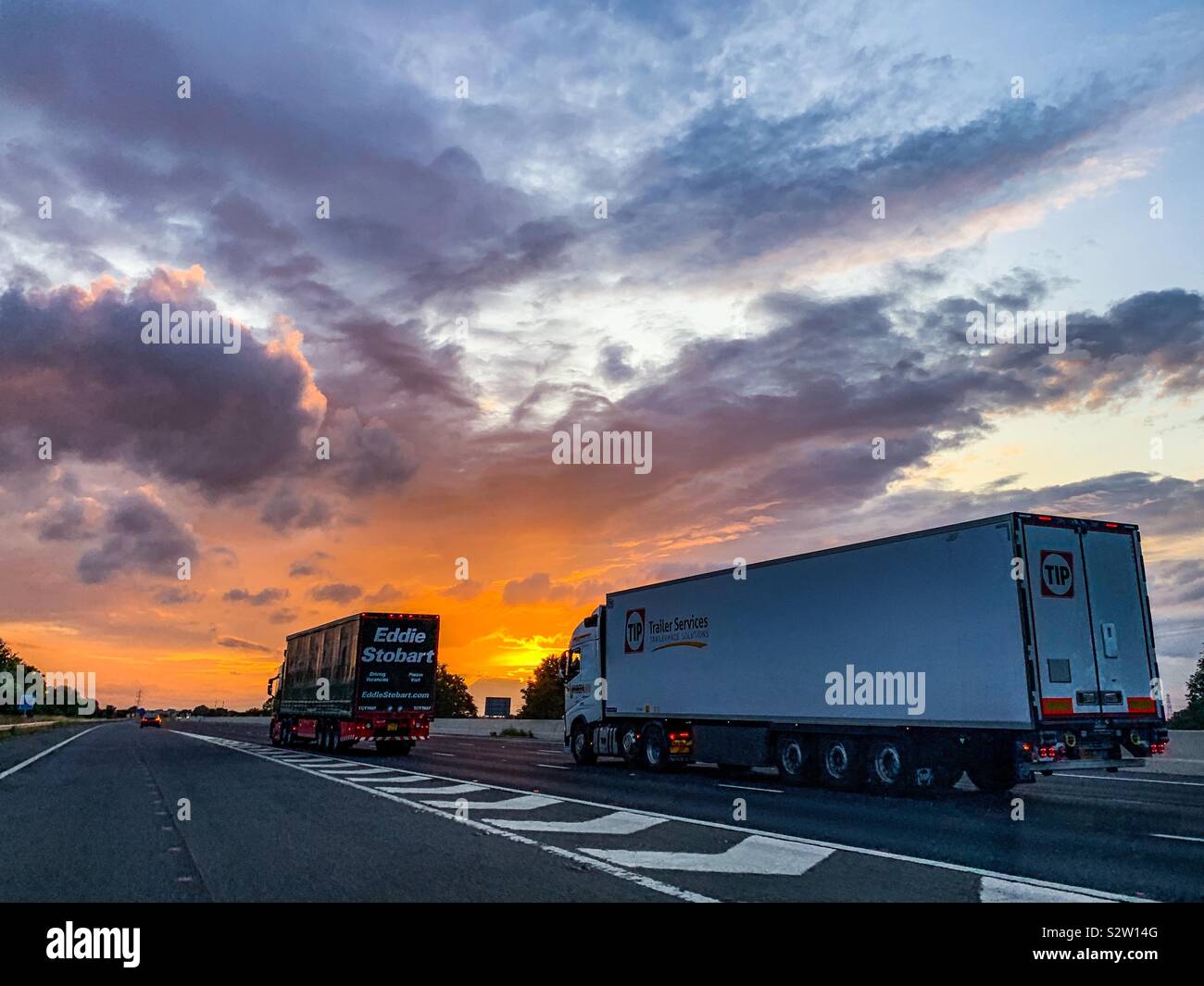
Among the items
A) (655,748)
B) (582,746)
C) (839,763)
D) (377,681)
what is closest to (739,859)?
(839,763)

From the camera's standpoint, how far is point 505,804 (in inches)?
539

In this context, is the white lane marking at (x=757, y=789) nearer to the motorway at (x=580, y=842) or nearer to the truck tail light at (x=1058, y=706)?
the motorway at (x=580, y=842)

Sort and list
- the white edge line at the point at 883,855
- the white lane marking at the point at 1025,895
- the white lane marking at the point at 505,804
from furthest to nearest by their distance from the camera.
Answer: the white lane marking at the point at 505,804 → the white edge line at the point at 883,855 → the white lane marking at the point at 1025,895

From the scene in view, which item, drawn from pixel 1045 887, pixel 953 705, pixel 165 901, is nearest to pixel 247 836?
pixel 165 901

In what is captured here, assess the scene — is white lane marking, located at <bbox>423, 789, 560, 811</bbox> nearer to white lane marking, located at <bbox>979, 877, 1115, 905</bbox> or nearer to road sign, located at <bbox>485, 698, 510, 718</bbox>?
white lane marking, located at <bbox>979, 877, 1115, 905</bbox>

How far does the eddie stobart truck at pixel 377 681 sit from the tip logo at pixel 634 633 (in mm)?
9847

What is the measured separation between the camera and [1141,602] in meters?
15.6

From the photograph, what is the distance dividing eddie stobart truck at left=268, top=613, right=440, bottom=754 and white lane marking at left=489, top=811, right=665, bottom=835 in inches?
773

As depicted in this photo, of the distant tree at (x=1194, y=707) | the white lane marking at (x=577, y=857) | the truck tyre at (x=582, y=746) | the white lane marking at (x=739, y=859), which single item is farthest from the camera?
the distant tree at (x=1194, y=707)

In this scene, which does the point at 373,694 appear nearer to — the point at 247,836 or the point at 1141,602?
the point at 247,836

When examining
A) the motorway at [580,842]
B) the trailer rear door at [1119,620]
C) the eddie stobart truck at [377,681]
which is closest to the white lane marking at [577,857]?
the motorway at [580,842]

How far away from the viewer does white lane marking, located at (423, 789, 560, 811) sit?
13055mm

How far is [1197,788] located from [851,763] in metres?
7.07

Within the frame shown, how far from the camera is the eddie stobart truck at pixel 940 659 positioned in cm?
1418
